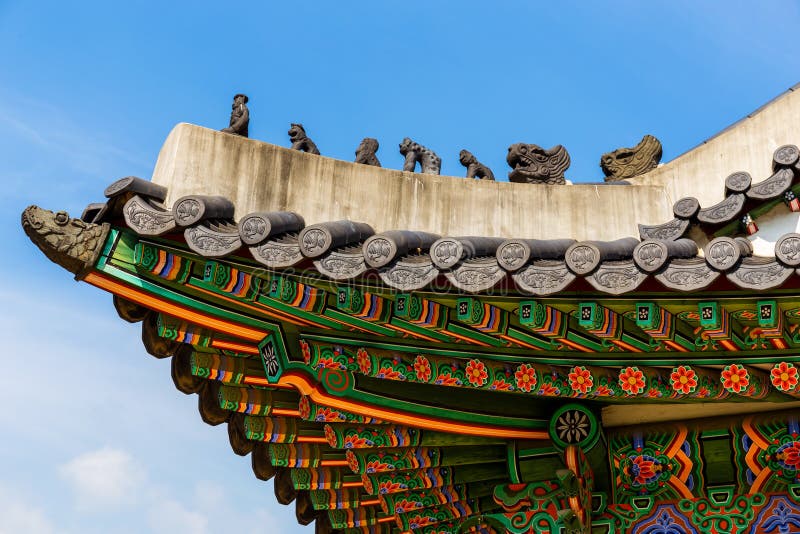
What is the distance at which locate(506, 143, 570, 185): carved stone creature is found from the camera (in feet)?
22.3

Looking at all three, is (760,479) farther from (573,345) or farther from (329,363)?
(329,363)

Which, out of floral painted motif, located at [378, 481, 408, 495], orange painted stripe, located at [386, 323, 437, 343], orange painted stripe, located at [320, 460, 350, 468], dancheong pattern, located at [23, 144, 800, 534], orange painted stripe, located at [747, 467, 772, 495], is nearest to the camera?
dancheong pattern, located at [23, 144, 800, 534]

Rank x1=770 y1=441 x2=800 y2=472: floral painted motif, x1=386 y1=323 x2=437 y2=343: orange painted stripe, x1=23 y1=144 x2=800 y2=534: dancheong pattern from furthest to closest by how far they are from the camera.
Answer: x1=770 y1=441 x2=800 y2=472: floral painted motif → x1=386 y1=323 x2=437 y2=343: orange painted stripe → x1=23 y1=144 x2=800 y2=534: dancheong pattern

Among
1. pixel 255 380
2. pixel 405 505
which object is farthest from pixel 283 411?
pixel 405 505

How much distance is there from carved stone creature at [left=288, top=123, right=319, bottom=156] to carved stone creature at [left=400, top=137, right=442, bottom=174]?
1.86ft

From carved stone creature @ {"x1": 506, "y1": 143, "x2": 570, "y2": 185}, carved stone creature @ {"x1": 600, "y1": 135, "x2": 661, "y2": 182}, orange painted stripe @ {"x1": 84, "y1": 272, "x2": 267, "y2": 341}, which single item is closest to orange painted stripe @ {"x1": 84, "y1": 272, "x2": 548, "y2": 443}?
orange painted stripe @ {"x1": 84, "y1": 272, "x2": 267, "y2": 341}

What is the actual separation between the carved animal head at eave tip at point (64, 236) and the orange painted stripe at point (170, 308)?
0.46 ft

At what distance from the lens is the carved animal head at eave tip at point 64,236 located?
5.39m

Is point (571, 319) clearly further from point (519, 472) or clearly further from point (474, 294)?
point (519, 472)

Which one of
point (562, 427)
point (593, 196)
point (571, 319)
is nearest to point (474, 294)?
point (571, 319)

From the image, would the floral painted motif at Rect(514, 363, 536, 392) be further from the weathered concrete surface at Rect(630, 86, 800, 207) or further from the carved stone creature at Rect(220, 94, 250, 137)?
the carved stone creature at Rect(220, 94, 250, 137)

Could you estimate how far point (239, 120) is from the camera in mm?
6320

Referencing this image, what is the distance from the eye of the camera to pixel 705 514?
6180 mm

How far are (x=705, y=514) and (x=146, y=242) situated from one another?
10.6 feet
